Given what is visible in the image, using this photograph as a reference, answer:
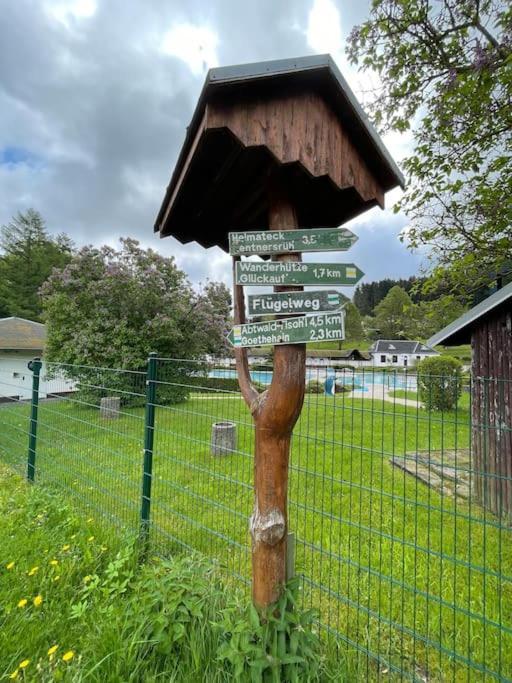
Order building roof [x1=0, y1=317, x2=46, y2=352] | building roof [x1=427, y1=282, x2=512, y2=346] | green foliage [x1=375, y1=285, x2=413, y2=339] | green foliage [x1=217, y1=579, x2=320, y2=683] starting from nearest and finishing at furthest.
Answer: green foliage [x1=217, y1=579, x2=320, y2=683] → building roof [x1=427, y1=282, x2=512, y2=346] → building roof [x1=0, y1=317, x2=46, y2=352] → green foliage [x1=375, y1=285, x2=413, y2=339]

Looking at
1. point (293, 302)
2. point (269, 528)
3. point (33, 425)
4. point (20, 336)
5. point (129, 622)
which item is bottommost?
point (129, 622)

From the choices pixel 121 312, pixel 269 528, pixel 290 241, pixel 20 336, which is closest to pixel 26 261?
pixel 20 336

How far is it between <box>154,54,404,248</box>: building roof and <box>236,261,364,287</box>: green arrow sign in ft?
1.55

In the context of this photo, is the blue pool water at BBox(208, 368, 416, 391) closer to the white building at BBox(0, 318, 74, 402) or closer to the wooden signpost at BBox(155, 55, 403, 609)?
the wooden signpost at BBox(155, 55, 403, 609)

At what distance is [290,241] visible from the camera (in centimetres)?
156

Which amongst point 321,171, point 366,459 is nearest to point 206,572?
point 321,171

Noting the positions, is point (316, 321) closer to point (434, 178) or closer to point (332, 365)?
point (332, 365)

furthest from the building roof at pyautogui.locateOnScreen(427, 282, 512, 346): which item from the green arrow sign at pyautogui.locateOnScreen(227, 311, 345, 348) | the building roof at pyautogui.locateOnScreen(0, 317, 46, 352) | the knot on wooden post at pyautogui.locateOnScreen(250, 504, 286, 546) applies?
the building roof at pyautogui.locateOnScreen(0, 317, 46, 352)

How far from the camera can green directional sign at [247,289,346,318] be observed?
151 cm

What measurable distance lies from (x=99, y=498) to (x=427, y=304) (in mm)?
5561

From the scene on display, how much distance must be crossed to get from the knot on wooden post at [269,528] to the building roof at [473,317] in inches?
120

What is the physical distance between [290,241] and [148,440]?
1.80 m

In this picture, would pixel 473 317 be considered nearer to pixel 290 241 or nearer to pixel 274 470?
pixel 290 241

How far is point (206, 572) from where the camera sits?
1983 mm
